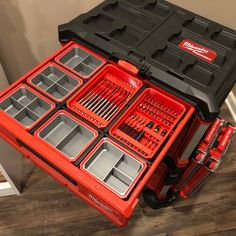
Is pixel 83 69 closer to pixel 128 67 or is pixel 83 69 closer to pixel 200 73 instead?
pixel 128 67

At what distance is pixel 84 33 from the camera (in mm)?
900

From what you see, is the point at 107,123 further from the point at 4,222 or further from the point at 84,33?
the point at 4,222

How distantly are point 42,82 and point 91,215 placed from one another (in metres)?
0.80

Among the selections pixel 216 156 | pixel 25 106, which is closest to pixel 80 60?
pixel 25 106

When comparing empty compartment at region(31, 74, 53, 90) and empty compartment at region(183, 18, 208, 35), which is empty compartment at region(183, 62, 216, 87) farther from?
empty compartment at region(31, 74, 53, 90)

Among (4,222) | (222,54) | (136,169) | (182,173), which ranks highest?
(222,54)

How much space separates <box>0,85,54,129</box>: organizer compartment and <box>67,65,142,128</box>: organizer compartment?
0.09m

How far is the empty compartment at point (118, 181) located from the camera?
70cm

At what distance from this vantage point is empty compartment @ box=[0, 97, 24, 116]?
783 millimetres

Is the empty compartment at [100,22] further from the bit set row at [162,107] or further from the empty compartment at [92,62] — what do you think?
the bit set row at [162,107]

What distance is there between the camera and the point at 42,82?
2.82 ft

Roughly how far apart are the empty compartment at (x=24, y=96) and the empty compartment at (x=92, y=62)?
211 millimetres

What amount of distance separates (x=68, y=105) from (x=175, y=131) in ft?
1.00

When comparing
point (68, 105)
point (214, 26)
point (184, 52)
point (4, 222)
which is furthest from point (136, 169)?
point (4, 222)
